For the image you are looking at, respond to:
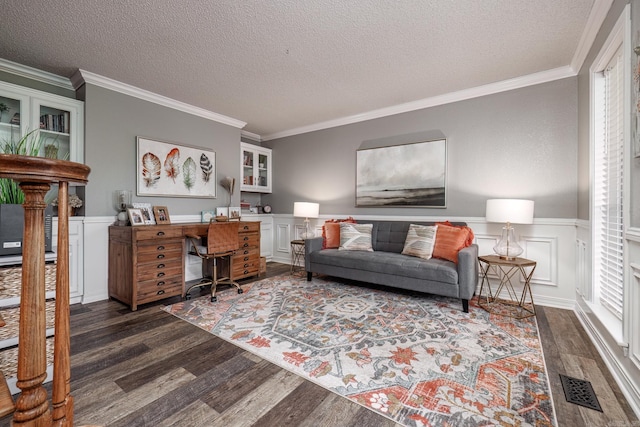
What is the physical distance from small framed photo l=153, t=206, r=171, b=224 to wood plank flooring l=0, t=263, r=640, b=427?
1.39m

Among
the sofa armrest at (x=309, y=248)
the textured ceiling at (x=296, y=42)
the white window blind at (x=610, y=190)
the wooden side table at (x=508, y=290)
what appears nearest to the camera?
the white window blind at (x=610, y=190)

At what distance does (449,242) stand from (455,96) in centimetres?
187

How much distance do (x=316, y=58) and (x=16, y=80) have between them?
3.12 metres

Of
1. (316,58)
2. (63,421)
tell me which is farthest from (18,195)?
(316,58)

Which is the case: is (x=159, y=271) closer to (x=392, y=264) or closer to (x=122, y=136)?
(x=122, y=136)

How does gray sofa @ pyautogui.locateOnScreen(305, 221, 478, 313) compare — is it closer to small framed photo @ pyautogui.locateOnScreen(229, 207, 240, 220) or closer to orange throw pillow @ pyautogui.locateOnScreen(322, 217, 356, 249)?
orange throw pillow @ pyautogui.locateOnScreen(322, 217, 356, 249)

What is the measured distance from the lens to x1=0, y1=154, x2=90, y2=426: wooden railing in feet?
1.94

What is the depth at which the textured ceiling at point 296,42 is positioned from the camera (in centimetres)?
213

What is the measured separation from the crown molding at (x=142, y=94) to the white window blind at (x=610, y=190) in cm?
442

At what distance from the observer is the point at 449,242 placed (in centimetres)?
321

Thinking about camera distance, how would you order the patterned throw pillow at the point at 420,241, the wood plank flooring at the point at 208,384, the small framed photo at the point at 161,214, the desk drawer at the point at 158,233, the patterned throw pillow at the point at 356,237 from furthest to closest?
the patterned throw pillow at the point at 356,237, the small framed photo at the point at 161,214, the patterned throw pillow at the point at 420,241, the desk drawer at the point at 158,233, the wood plank flooring at the point at 208,384

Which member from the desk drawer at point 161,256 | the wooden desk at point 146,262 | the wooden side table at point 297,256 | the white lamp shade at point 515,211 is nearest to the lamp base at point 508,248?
the white lamp shade at point 515,211

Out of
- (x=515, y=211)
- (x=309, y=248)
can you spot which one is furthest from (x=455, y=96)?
(x=309, y=248)

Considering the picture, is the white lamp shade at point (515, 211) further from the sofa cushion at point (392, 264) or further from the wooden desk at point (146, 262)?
the wooden desk at point (146, 262)
